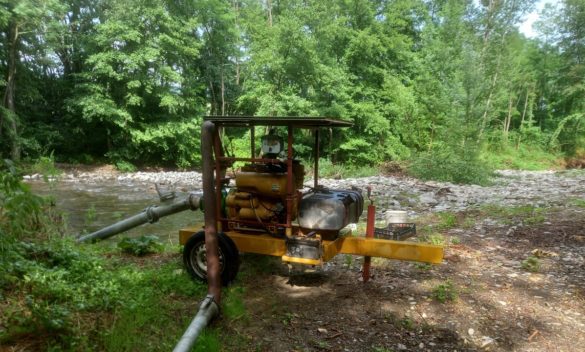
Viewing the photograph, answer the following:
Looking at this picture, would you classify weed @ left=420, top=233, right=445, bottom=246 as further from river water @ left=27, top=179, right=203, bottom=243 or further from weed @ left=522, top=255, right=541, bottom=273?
river water @ left=27, top=179, right=203, bottom=243

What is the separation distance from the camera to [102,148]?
24906 millimetres

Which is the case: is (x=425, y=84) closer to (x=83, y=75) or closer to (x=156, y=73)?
(x=156, y=73)

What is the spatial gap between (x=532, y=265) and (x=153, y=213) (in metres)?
5.83

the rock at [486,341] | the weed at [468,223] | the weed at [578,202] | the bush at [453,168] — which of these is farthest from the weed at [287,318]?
the bush at [453,168]

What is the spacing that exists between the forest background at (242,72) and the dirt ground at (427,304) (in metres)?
11.7

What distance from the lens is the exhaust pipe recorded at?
5.51 m

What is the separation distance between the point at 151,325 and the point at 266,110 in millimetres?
18161

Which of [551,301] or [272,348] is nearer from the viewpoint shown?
[272,348]

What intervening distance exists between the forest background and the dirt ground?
11674mm

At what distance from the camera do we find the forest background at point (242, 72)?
65.3 feet

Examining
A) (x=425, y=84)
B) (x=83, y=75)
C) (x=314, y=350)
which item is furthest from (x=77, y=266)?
(x=425, y=84)

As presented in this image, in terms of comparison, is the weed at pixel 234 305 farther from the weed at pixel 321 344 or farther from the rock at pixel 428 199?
the rock at pixel 428 199

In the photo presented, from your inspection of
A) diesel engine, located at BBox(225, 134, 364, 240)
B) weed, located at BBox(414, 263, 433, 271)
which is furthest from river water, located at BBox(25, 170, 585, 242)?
weed, located at BBox(414, 263, 433, 271)

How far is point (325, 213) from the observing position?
441cm
